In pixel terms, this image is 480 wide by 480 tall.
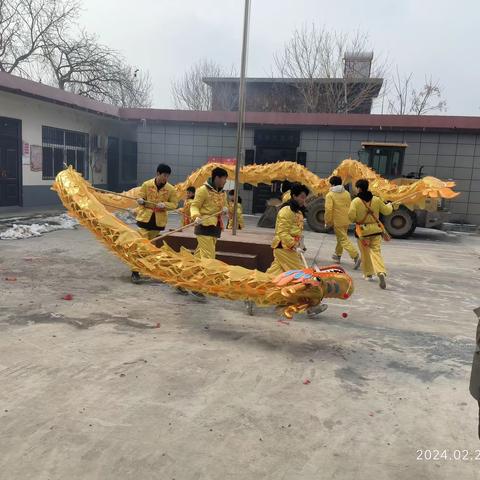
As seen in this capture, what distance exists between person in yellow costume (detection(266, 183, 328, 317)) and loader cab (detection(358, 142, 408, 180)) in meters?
9.39

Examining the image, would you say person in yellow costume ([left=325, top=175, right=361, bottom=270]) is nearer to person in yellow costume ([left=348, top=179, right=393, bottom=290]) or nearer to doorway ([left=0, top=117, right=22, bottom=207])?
person in yellow costume ([left=348, top=179, right=393, bottom=290])

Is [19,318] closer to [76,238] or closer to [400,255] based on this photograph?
[76,238]

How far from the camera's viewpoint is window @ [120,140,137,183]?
61.6 ft

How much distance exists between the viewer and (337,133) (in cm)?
1524

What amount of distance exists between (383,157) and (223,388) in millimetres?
11731

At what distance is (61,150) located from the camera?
1456cm

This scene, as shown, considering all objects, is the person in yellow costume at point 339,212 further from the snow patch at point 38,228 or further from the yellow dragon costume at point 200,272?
the snow patch at point 38,228

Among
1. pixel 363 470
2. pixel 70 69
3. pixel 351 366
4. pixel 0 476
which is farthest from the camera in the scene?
pixel 70 69

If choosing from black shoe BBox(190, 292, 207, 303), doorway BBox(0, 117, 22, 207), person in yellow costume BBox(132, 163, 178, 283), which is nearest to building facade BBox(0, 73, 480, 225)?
doorway BBox(0, 117, 22, 207)

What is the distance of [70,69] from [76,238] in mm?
15713

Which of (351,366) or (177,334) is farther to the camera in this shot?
(177,334)

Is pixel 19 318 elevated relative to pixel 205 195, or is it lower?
lower

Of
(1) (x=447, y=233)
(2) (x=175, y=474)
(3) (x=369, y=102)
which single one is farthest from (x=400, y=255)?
(3) (x=369, y=102)

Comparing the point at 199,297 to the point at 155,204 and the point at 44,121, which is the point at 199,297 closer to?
the point at 155,204
